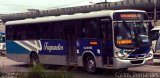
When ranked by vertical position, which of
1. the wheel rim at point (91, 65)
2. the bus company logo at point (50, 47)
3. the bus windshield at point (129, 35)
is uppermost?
the bus windshield at point (129, 35)

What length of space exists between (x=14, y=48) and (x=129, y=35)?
961cm

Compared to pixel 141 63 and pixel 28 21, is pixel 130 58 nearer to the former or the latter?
pixel 141 63

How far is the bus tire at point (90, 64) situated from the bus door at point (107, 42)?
808 millimetres

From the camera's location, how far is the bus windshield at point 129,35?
53.5 ft

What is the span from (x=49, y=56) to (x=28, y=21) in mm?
2667

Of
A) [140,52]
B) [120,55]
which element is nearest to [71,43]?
[120,55]

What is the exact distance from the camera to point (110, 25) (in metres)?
16.5

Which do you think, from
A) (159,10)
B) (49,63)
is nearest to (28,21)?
(49,63)

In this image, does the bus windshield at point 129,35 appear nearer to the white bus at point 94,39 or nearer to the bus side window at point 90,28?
the white bus at point 94,39

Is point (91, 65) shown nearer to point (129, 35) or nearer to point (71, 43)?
point (71, 43)

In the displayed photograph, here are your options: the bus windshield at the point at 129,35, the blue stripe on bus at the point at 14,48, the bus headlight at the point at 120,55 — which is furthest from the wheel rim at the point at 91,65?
the blue stripe on bus at the point at 14,48

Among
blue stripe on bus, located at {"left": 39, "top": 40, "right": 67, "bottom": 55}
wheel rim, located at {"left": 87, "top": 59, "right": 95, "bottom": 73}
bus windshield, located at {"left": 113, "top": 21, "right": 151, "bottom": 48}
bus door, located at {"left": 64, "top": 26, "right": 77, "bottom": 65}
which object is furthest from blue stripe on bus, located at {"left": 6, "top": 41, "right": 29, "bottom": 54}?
bus windshield, located at {"left": 113, "top": 21, "right": 151, "bottom": 48}

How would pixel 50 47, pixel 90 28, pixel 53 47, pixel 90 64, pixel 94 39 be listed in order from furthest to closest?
pixel 50 47 < pixel 53 47 < pixel 90 64 < pixel 90 28 < pixel 94 39

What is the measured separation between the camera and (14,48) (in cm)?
2406
